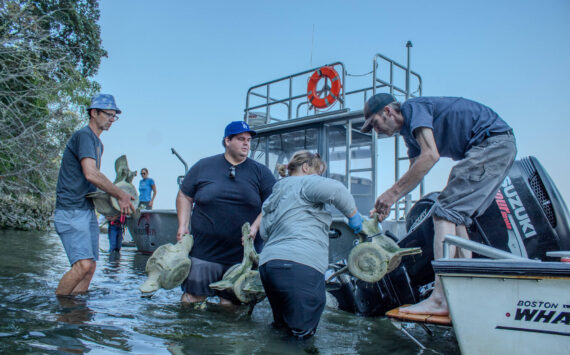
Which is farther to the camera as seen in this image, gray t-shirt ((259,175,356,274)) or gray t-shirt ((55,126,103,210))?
gray t-shirt ((55,126,103,210))

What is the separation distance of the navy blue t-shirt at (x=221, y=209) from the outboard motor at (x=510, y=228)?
48.8 inches

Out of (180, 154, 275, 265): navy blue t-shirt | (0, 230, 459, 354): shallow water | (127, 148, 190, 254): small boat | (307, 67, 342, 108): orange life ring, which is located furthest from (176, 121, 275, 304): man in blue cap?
(127, 148, 190, 254): small boat

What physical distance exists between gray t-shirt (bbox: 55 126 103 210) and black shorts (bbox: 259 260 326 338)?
6.15ft

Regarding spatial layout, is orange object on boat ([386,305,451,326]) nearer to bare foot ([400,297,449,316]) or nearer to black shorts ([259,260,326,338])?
bare foot ([400,297,449,316])

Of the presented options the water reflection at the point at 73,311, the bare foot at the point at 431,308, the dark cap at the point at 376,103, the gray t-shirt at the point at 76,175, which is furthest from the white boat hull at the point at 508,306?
the gray t-shirt at the point at 76,175

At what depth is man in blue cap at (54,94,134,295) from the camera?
371 centimetres

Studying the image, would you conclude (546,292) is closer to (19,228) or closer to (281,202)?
(281,202)

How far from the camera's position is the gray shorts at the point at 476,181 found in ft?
9.61

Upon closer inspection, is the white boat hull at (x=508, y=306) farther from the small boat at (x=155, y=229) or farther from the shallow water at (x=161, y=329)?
the small boat at (x=155, y=229)

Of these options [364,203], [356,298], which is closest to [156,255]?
[356,298]

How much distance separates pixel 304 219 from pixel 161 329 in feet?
4.12

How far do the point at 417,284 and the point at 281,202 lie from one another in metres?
1.25

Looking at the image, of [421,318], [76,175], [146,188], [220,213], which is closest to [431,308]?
[421,318]

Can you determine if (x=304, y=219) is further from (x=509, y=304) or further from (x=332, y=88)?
Result: (x=332, y=88)
